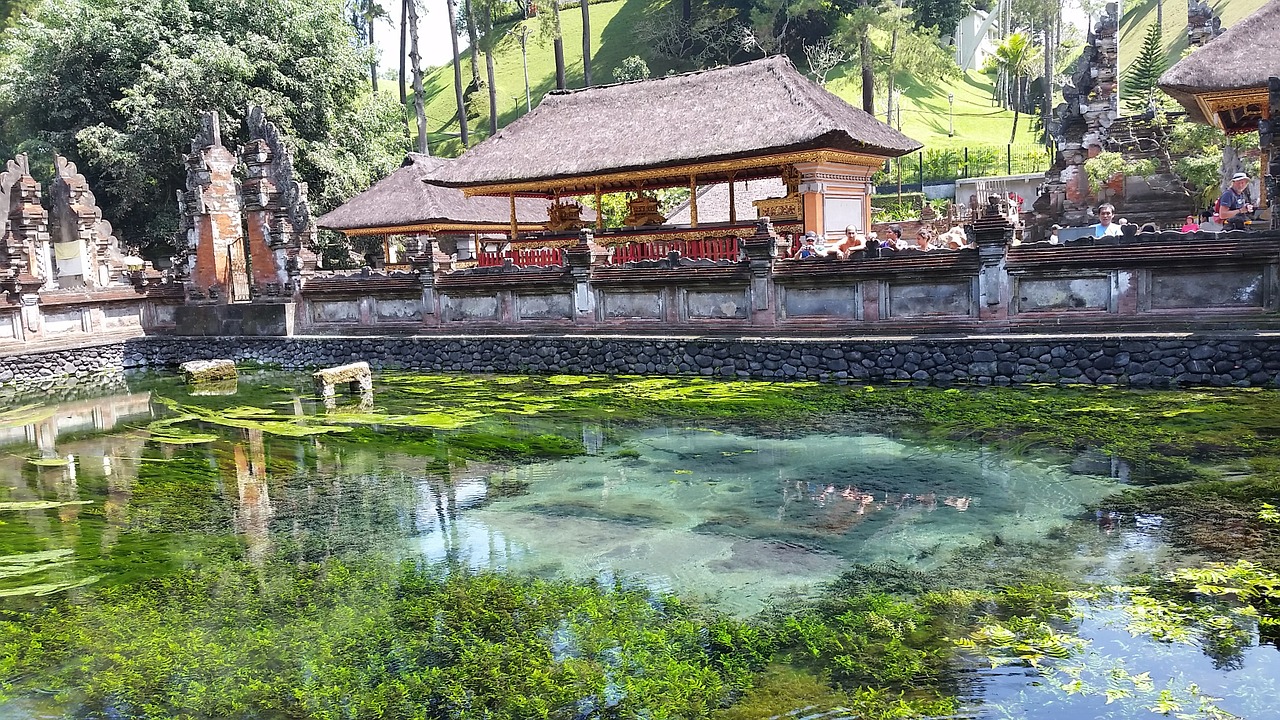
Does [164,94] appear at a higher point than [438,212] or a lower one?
higher

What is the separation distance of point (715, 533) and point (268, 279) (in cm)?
1510

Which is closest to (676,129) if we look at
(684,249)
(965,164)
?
(684,249)

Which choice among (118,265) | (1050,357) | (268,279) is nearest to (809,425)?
(1050,357)

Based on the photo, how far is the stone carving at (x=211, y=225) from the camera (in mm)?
19500

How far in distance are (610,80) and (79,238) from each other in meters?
35.9

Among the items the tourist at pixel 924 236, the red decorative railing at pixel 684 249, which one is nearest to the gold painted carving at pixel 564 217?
the red decorative railing at pixel 684 249

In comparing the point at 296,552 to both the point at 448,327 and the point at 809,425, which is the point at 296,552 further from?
the point at 448,327

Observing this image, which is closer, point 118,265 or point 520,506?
point 520,506

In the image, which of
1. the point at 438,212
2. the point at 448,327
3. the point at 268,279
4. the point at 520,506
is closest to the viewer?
the point at 520,506

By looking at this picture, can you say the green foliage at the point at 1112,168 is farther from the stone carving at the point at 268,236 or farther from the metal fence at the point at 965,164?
the stone carving at the point at 268,236

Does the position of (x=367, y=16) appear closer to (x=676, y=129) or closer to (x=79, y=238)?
(x=79, y=238)

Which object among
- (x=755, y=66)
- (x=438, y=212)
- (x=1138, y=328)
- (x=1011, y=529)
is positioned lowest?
(x=1011, y=529)

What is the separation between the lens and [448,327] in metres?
17.1

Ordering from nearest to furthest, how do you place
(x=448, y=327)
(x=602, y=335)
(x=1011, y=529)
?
(x=1011, y=529) → (x=602, y=335) → (x=448, y=327)
